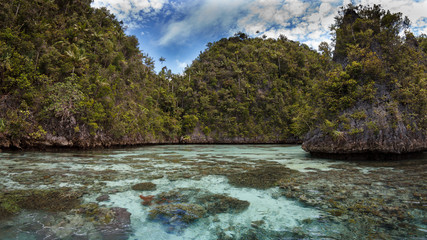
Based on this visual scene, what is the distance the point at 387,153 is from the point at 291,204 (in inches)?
384

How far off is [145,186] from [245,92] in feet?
109

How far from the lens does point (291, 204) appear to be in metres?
4.21

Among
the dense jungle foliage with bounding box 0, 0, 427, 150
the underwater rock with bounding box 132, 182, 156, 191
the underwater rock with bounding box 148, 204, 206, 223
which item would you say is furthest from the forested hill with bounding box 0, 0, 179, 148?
the underwater rock with bounding box 148, 204, 206, 223

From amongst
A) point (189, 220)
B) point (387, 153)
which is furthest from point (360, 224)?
point (387, 153)

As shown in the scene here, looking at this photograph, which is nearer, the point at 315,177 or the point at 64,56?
the point at 315,177

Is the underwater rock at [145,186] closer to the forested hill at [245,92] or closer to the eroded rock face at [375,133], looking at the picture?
the eroded rock face at [375,133]

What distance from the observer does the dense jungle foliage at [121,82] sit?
11461mm

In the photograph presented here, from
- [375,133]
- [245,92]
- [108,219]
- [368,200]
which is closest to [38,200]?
[108,219]

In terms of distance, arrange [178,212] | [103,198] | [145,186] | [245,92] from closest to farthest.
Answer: [178,212] < [103,198] < [145,186] < [245,92]

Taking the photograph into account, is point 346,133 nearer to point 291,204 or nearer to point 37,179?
point 291,204

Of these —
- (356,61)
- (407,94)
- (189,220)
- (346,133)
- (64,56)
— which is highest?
(64,56)

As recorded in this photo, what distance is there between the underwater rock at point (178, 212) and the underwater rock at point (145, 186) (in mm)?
1367

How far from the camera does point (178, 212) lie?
367 cm

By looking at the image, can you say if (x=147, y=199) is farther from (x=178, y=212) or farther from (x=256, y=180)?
(x=256, y=180)
